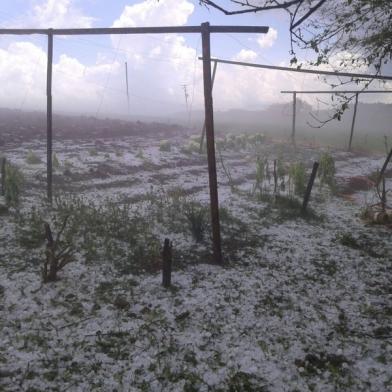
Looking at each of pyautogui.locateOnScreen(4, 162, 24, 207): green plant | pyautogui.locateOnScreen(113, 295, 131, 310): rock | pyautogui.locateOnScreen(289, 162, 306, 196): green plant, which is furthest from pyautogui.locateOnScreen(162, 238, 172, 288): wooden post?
pyautogui.locateOnScreen(289, 162, 306, 196): green plant

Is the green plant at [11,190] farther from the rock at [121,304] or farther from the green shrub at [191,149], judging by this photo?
the green shrub at [191,149]

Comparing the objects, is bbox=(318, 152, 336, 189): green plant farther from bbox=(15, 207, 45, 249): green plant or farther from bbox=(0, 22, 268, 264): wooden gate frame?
bbox=(15, 207, 45, 249): green plant

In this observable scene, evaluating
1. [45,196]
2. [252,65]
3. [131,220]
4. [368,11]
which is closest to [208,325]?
[131,220]

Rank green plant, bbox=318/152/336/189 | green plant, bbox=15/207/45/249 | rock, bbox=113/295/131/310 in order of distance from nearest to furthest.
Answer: rock, bbox=113/295/131/310
green plant, bbox=15/207/45/249
green plant, bbox=318/152/336/189

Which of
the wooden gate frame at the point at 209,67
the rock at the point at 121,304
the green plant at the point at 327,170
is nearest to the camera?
the rock at the point at 121,304

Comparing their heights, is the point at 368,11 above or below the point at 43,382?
above

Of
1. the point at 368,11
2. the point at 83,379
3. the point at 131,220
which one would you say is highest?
the point at 368,11

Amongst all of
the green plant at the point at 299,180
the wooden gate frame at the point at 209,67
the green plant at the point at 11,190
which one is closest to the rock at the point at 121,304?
the wooden gate frame at the point at 209,67

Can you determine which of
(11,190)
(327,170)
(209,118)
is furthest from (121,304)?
(327,170)

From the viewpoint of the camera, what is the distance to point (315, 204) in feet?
27.5

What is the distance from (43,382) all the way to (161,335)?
3.79ft

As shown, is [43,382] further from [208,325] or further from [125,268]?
[125,268]

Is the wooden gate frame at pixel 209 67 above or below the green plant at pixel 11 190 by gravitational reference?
above

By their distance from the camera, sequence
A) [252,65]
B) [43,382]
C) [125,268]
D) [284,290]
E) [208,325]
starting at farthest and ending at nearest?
[252,65] < [125,268] < [284,290] < [208,325] < [43,382]
